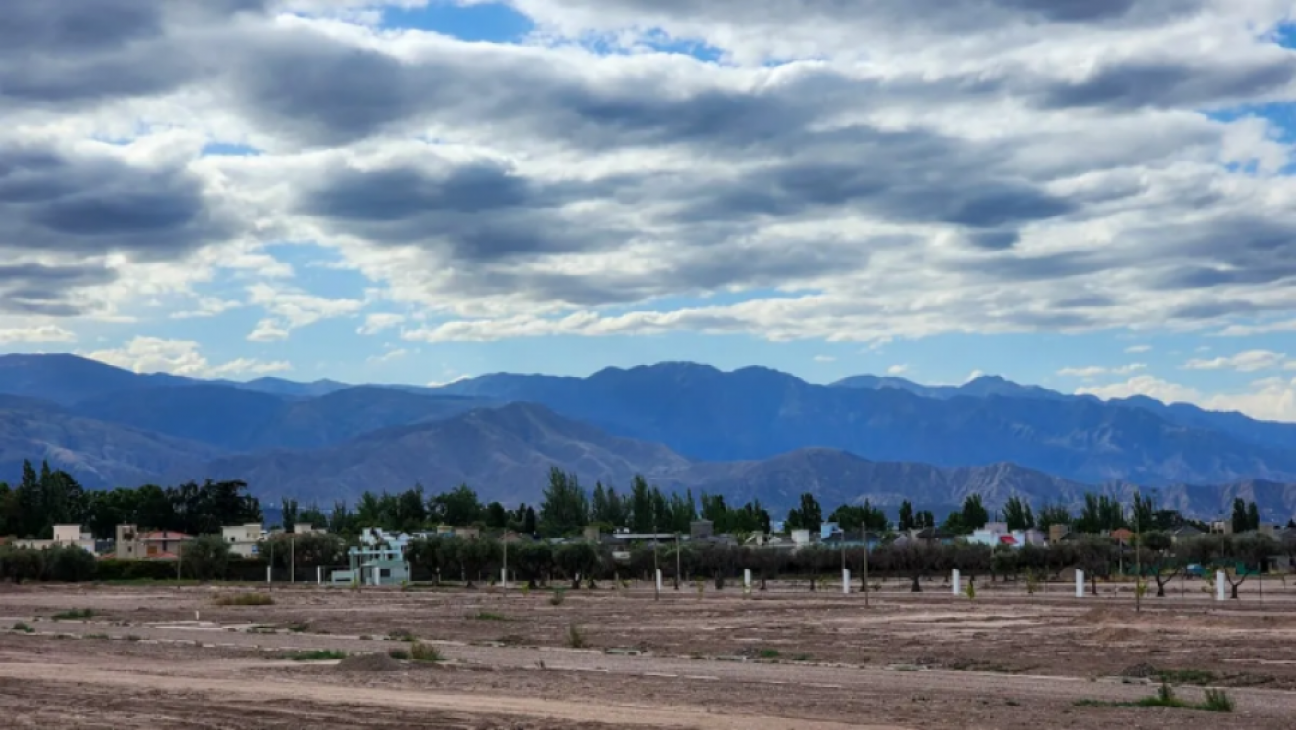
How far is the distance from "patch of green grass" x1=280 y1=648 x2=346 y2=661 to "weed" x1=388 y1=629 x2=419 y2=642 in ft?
13.4

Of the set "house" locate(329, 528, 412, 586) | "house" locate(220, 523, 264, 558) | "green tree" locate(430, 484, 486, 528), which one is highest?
"green tree" locate(430, 484, 486, 528)

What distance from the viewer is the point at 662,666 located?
33.0 m

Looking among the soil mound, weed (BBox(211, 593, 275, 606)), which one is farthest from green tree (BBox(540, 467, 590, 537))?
the soil mound

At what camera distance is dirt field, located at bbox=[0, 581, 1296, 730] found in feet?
74.8

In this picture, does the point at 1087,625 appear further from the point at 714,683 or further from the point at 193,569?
the point at 193,569

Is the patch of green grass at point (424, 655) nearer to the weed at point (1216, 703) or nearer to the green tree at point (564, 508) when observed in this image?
the weed at point (1216, 703)

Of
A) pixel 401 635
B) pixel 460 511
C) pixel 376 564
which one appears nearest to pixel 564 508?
pixel 460 511

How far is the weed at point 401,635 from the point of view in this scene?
136 feet

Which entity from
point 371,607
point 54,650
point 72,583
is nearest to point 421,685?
point 54,650

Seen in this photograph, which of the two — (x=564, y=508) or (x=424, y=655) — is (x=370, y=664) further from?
(x=564, y=508)

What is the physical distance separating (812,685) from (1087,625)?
19536mm

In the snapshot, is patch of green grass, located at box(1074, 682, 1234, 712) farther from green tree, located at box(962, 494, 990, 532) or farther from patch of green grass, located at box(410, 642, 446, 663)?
green tree, located at box(962, 494, 990, 532)

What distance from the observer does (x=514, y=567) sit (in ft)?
343

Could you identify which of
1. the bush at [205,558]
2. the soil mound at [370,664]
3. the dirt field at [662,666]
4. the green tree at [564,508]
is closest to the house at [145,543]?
the bush at [205,558]
